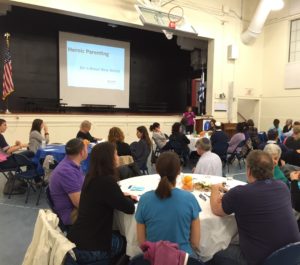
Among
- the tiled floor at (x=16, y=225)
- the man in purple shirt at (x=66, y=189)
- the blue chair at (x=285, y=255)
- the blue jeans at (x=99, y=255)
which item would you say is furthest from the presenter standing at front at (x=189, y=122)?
the blue chair at (x=285, y=255)

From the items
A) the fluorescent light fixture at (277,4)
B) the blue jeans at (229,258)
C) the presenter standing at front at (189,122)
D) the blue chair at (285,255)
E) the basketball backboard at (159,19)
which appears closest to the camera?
the blue chair at (285,255)

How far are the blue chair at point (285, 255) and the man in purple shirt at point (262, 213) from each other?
136 millimetres

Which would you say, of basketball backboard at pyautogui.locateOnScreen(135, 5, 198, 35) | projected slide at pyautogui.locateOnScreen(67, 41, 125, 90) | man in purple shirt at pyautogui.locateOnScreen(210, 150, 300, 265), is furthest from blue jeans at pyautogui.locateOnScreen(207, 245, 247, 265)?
projected slide at pyautogui.locateOnScreen(67, 41, 125, 90)

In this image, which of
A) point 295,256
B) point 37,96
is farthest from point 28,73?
point 295,256

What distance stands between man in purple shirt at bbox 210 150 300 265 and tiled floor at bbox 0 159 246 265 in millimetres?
2177

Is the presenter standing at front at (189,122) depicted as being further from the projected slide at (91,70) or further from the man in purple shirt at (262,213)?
the man in purple shirt at (262,213)

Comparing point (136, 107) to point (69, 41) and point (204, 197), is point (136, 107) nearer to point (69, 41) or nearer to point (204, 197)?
point (69, 41)

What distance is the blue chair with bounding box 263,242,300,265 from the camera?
159 centimetres

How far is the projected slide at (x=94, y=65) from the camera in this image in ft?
34.7

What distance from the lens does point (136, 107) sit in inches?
492

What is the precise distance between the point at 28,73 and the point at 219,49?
24.6 ft

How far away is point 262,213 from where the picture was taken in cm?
178

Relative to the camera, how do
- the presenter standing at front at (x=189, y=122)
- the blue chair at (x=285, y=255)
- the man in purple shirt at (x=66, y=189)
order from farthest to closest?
the presenter standing at front at (x=189, y=122) < the man in purple shirt at (x=66, y=189) < the blue chair at (x=285, y=255)

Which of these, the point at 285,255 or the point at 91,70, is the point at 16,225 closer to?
the point at 285,255
